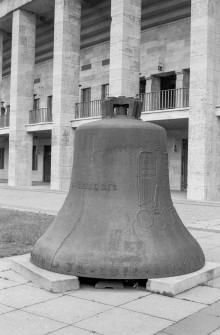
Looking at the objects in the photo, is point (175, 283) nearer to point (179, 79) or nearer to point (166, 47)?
point (179, 79)

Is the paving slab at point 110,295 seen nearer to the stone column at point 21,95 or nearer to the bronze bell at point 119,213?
the bronze bell at point 119,213

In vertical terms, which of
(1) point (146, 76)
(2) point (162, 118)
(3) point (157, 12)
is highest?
(3) point (157, 12)

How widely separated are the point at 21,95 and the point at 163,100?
9051 mm

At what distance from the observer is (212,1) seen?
19562 mm

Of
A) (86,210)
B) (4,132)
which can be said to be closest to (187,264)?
(86,210)

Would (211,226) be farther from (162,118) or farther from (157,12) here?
(157,12)

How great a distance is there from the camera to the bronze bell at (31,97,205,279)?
16.9 ft

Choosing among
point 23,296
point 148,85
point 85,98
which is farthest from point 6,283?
point 85,98

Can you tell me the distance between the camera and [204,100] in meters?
19.4

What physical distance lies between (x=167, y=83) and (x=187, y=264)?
2295 centimetres

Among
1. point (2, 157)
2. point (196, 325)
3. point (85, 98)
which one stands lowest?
point (196, 325)

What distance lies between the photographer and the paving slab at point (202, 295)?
4937 mm

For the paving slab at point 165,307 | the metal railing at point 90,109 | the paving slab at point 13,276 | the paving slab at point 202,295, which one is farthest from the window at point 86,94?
the paving slab at point 165,307

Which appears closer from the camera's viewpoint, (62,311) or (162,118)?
(62,311)
